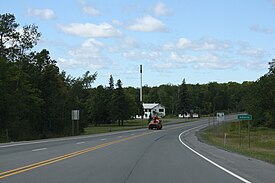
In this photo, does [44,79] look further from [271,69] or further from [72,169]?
[271,69]

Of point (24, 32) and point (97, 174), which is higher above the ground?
point (24, 32)

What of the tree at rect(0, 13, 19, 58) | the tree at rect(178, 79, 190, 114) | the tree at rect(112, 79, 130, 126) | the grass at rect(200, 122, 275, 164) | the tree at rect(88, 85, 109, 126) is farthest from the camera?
the tree at rect(178, 79, 190, 114)

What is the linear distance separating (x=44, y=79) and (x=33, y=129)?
8.10 m

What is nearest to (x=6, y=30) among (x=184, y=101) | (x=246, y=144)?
(x=246, y=144)

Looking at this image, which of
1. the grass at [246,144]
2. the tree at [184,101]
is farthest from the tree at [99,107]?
the tree at [184,101]

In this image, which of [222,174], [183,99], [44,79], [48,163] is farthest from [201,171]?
[183,99]

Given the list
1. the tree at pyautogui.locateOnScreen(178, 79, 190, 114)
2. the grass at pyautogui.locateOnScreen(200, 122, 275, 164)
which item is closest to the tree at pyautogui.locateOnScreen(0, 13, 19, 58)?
the grass at pyautogui.locateOnScreen(200, 122, 275, 164)

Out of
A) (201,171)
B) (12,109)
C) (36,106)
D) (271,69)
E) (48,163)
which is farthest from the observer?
(271,69)

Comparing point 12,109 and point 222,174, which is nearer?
point 222,174

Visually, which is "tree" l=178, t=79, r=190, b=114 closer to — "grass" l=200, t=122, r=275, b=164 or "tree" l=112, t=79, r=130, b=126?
"tree" l=112, t=79, r=130, b=126

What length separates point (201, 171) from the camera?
49.6 feet

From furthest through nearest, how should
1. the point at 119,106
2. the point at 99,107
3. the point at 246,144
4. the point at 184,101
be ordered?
the point at 184,101 → the point at 99,107 → the point at 119,106 → the point at 246,144

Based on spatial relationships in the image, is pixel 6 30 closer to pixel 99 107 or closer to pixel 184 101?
pixel 99 107

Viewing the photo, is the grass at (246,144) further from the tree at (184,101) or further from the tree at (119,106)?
the tree at (184,101)
